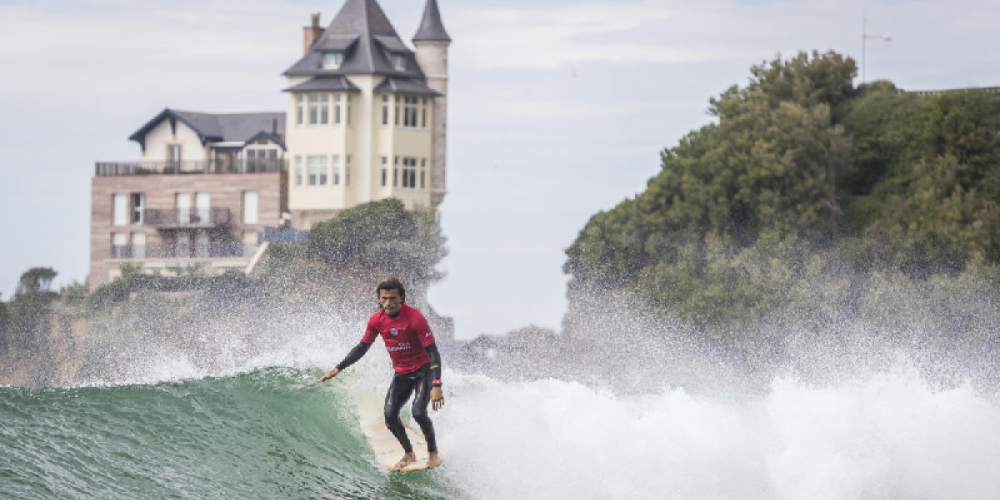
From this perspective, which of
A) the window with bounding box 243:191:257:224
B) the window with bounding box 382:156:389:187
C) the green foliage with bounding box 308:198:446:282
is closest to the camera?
the green foliage with bounding box 308:198:446:282

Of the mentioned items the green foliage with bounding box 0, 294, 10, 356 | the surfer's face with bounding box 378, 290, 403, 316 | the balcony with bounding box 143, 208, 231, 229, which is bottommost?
the green foliage with bounding box 0, 294, 10, 356

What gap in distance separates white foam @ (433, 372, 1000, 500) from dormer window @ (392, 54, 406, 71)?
170 ft

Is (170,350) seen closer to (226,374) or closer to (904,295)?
(904,295)

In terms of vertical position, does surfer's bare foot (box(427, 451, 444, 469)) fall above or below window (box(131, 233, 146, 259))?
below

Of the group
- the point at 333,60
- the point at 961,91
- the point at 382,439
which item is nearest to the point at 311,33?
the point at 333,60

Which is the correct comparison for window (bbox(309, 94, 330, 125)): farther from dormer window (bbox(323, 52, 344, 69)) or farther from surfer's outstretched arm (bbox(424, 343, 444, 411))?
surfer's outstretched arm (bbox(424, 343, 444, 411))

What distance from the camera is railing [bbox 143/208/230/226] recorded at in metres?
66.9

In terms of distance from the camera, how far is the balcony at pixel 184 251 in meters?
63.8

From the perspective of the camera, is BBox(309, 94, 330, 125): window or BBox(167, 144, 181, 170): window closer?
BBox(309, 94, 330, 125): window

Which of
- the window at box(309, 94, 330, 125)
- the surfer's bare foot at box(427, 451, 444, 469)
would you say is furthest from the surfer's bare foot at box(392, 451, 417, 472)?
the window at box(309, 94, 330, 125)

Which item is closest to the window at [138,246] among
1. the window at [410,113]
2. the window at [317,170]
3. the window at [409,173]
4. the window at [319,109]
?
the window at [317,170]

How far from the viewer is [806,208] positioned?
49.3 metres

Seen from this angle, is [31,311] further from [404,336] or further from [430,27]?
[404,336]

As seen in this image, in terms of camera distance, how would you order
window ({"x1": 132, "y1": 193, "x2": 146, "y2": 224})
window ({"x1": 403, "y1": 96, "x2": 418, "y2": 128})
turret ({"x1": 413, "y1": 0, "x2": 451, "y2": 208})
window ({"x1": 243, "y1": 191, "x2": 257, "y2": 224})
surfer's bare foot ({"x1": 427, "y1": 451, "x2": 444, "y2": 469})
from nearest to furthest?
surfer's bare foot ({"x1": 427, "y1": 451, "x2": 444, "y2": 469}) → window ({"x1": 403, "y1": 96, "x2": 418, "y2": 128}) → turret ({"x1": 413, "y1": 0, "x2": 451, "y2": 208}) → window ({"x1": 243, "y1": 191, "x2": 257, "y2": 224}) → window ({"x1": 132, "y1": 193, "x2": 146, "y2": 224})
